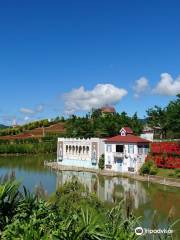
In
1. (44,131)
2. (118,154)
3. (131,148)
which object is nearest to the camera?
(131,148)

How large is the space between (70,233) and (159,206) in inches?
873

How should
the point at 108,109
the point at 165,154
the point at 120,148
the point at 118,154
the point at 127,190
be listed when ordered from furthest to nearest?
the point at 108,109 < the point at 120,148 < the point at 118,154 < the point at 165,154 < the point at 127,190

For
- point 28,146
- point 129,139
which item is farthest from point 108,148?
point 28,146

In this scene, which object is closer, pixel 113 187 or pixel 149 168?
pixel 113 187

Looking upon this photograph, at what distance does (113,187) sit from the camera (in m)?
40.3

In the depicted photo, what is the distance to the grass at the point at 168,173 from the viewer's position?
43.2 meters

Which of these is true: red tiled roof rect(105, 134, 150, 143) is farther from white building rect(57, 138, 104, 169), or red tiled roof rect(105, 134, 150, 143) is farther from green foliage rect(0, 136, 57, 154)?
green foliage rect(0, 136, 57, 154)

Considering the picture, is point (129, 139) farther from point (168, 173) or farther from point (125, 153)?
point (168, 173)

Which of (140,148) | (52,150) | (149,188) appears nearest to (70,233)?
(149,188)

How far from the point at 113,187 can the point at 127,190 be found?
Result: 212cm

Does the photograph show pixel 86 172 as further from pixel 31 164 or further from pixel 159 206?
pixel 159 206

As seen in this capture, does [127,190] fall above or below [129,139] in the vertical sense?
below

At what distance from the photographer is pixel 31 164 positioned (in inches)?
2419

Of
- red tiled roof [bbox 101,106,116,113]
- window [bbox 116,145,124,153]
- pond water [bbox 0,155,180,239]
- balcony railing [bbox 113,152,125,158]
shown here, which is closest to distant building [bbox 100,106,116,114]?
red tiled roof [bbox 101,106,116,113]
